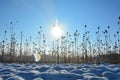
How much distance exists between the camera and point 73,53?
22656mm

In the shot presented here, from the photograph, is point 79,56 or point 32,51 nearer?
point 79,56

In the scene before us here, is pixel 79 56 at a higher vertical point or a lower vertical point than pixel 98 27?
lower

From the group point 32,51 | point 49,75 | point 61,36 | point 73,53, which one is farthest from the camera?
point 32,51

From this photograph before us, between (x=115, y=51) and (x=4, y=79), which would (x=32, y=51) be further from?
(x=4, y=79)

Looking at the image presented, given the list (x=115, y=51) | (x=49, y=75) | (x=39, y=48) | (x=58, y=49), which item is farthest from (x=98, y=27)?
(x=49, y=75)

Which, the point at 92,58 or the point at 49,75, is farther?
the point at 92,58

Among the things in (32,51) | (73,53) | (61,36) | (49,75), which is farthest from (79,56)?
(49,75)

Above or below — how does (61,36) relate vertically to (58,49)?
above

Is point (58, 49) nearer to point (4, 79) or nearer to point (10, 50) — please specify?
point (10, 50)

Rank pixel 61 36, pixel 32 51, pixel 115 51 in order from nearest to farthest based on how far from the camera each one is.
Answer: pixel 115 51 < pixel 61 36 < pixel 32 51

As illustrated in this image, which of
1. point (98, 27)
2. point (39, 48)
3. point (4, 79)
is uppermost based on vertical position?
point (98, 27)

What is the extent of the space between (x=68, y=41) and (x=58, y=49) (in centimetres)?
145

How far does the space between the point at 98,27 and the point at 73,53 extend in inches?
208

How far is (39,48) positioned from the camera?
22.7 meters
